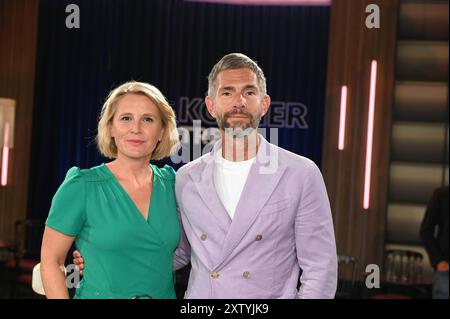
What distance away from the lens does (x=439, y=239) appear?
3.60 meters

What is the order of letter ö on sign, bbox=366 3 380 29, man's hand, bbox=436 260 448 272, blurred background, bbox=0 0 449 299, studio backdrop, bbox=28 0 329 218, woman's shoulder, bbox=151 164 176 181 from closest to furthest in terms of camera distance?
woman's shoulder, bbox=151 164 176 181 < letter ö on sign, bbox=366 3 380 29 < man's hand, bbox=436 260 448 272 < studio backdrop, bbox=28 0 329 218 < blurred background, bbox=0 0 449 299

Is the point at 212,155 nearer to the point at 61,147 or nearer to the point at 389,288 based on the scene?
the point at 61,147

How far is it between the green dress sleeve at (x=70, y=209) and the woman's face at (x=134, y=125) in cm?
15

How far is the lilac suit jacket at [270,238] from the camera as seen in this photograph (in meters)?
1.74

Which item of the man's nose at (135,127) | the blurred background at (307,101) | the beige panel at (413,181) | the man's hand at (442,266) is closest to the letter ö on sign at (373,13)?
the blurred background at (307,101)

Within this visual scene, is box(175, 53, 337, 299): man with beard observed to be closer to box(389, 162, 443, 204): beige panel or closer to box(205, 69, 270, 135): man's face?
box(205, 69, 270, 135): man's face

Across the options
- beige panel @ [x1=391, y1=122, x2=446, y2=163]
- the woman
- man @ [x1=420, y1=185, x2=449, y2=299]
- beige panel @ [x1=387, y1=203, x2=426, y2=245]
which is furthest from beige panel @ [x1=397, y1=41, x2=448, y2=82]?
the woman

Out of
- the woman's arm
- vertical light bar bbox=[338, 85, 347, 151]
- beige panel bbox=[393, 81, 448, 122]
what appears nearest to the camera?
the woman's arm

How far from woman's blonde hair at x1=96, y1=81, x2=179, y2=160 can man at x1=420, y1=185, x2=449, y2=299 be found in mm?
2127

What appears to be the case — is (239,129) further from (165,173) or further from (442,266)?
(442,266)

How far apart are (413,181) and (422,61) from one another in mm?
901

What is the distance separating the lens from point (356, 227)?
4984mm

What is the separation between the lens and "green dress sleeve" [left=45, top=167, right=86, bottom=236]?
1664 millimetres

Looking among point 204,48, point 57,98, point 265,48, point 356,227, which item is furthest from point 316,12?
point 57,98
